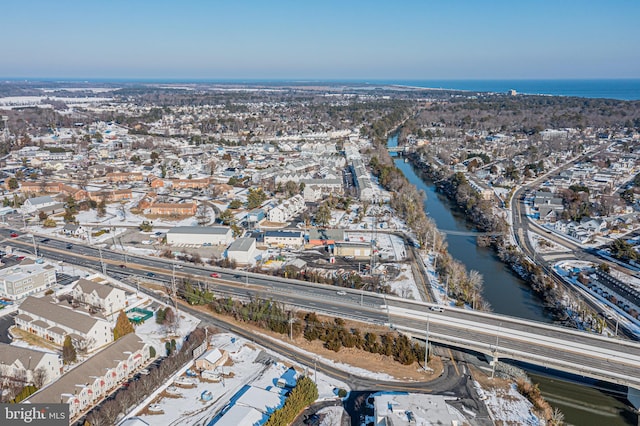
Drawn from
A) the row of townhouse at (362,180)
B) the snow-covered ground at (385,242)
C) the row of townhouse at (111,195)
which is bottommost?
the snow-covered ground at (385,242)

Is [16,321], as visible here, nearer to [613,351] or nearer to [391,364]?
[391,364]

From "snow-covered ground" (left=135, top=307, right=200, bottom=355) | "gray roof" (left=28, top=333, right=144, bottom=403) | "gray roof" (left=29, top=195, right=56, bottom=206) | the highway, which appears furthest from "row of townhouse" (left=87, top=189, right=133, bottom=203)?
"gray roof" (left=28, top=333, right=144, bottom=403)

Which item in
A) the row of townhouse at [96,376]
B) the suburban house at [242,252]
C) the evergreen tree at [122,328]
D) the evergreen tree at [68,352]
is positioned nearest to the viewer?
the row of townhouse at [96,376]

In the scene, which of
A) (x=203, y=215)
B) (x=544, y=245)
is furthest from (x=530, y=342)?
(x=203, y=215)

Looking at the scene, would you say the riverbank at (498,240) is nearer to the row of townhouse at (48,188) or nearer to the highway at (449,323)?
the highway at (449,323)

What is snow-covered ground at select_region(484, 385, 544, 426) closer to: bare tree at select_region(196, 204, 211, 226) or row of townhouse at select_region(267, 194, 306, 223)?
row of townhouse at select_region(267, 194, 306, 223)

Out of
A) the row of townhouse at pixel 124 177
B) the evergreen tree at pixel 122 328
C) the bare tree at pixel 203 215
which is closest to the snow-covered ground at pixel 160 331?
the evergreen tree at pixel 122 328
